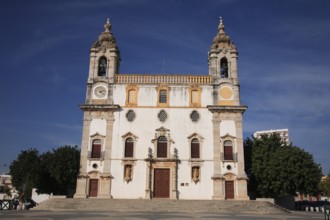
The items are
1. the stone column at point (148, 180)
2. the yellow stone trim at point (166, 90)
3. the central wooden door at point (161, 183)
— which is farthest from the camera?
the yellow stone trim at point (166, 90)

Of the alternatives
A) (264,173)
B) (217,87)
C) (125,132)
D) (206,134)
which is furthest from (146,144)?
(264,173)

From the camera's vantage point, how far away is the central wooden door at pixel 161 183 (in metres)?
30.7

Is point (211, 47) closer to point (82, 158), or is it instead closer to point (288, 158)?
point (288, 158)

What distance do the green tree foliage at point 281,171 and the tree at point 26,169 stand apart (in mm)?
22480

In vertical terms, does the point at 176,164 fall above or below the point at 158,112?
below

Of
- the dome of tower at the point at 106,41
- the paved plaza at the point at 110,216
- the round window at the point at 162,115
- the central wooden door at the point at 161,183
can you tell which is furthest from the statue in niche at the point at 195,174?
the dome of tower at the point at 106,41

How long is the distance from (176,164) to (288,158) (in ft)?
35.0

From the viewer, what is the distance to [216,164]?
31047 mm

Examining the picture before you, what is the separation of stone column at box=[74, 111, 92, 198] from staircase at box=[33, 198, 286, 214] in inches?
119

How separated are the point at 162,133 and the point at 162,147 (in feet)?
4.48

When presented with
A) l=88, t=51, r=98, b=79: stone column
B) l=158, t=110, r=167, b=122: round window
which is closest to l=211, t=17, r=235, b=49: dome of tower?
l=158, t=110, r=167, b=122: round window

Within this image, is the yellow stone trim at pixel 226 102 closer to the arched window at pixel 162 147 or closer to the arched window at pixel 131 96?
the arched window at pixel 162 147

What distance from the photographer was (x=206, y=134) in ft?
105

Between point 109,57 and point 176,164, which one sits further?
point 109,57
